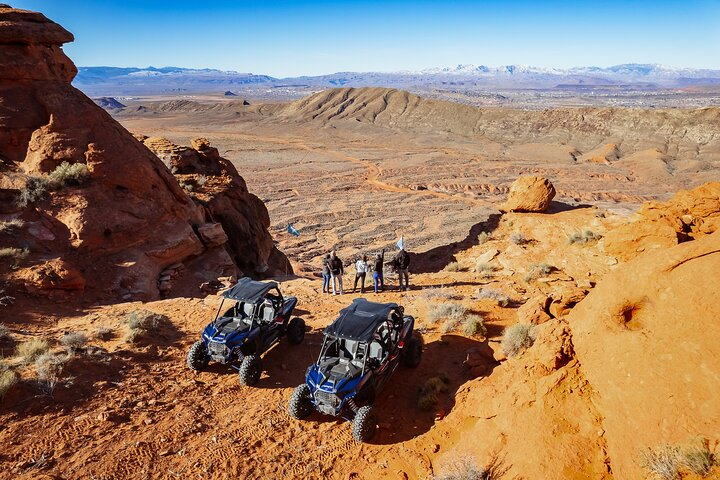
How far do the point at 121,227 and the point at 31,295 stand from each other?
3281mm

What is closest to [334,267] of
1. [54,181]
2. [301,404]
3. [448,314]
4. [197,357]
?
[448,314]

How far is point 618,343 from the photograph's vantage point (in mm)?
5227

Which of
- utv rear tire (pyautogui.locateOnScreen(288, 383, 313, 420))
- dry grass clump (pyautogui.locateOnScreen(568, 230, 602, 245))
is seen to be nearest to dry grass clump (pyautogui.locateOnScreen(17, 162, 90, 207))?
utv rear tire (pyautogui.locateOnScreen(288, 383, 313, 420))

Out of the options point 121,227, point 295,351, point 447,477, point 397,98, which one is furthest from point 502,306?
point 397,98

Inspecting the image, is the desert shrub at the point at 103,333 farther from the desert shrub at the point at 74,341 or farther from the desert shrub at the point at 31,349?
the desert shrub at the point at 31,349

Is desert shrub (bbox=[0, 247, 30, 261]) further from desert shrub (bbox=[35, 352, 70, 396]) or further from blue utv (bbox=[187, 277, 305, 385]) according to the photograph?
blue utv (bbox=[187, 277, 305, 385])

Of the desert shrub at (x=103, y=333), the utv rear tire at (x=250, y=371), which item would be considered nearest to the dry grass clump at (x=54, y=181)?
the desert shrub at (x=103, y=333)

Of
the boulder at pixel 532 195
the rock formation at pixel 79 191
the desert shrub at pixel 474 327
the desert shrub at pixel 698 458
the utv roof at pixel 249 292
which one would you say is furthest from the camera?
the boulder at pixel 532 195

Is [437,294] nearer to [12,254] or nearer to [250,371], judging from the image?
[250,371]

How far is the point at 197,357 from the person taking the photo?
8.11 metres

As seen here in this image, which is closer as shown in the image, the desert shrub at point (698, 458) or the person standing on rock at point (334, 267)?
the desert shrub at point (698, 458)

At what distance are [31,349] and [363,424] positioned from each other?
6272 millimetres

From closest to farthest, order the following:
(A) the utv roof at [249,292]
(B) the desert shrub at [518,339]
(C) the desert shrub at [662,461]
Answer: (C) the desert shrub at [662,461], (B) the desert shrub at [518,339], (A) the utv roof at [249,292]

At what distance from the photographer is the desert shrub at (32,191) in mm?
12414
